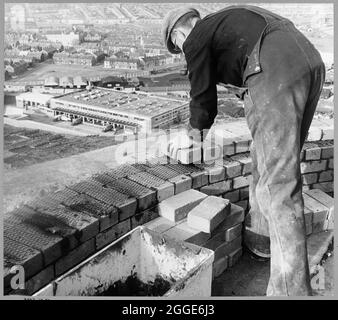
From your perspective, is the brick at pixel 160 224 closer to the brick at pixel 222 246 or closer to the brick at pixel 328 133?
the brick at pixel 222 246

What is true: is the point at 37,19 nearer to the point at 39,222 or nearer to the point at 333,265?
the point at 39,222

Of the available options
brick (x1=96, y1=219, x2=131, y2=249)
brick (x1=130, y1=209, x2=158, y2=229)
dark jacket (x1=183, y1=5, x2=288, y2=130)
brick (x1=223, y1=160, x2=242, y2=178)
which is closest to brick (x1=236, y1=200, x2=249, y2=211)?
brick (x1=223, y1=160, x2=242, y2=178)

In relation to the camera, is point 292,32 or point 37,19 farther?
point 37,19

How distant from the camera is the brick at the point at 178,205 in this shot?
2.92 m

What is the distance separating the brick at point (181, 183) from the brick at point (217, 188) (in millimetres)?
183

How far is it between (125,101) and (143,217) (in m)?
4.57

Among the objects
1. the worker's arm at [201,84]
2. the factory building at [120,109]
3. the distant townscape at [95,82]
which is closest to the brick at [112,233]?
the worker's arm at [201,84]

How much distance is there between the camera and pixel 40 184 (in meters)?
3.24

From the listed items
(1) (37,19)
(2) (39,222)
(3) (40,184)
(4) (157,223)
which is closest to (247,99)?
(4) (157,223)

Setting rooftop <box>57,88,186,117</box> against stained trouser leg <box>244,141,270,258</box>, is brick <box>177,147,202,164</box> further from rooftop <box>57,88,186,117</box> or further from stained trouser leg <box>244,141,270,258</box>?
rooftop <box>57,88,186,117</box>

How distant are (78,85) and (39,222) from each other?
679 cm

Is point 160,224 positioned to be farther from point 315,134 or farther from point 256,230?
point 315,134

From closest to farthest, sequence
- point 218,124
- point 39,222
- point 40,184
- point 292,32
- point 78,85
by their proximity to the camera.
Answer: point 292,32
point 39,222
point 40,184
point 218,124
point 78,85

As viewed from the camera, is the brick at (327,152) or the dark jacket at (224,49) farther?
the brick at (327,152)
